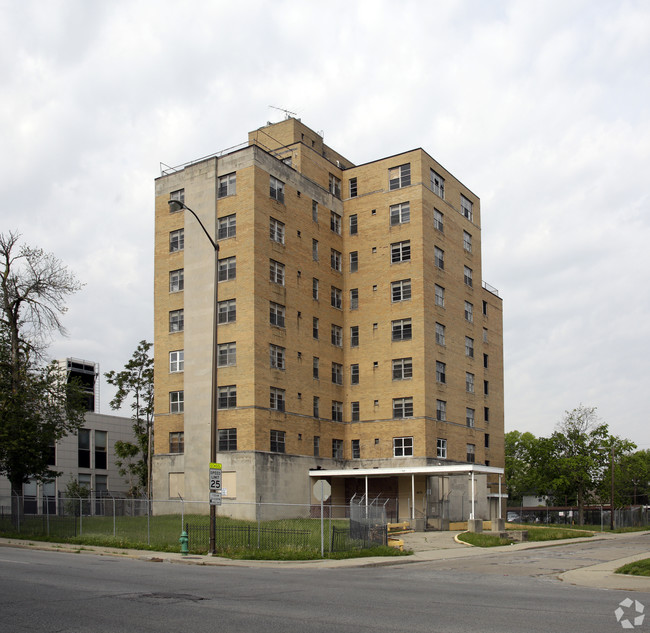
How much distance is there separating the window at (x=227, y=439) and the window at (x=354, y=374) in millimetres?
13072

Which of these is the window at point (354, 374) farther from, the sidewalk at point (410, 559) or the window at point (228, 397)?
the sidewalk at point (410, 559)

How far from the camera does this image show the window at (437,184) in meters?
62.0

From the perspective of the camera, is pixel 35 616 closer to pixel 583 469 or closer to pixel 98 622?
pixel 98 622

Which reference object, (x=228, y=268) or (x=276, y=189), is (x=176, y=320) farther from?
(x=276, y=189)

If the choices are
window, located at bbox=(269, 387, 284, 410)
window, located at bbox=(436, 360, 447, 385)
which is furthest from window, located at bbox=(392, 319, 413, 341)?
window, located at bbox=(269, 387, 284, 410)

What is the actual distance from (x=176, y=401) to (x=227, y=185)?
50.8ft

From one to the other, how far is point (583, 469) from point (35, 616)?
79.1 meters

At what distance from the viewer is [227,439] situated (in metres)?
50.6

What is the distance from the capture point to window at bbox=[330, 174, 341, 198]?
63556 mm

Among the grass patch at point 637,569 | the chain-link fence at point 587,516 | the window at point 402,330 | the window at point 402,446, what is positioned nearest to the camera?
the grass patch at point 637,569

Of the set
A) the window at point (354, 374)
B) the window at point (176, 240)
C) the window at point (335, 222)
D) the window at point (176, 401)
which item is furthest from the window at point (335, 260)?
the window at point (176, 401)

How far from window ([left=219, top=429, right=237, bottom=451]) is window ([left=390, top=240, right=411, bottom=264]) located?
743 inches

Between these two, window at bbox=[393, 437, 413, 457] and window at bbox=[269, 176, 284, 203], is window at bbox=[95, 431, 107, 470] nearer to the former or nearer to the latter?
window at bbox=[393, 437, 413, 457]

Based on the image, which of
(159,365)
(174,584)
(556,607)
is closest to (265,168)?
(159,365)
